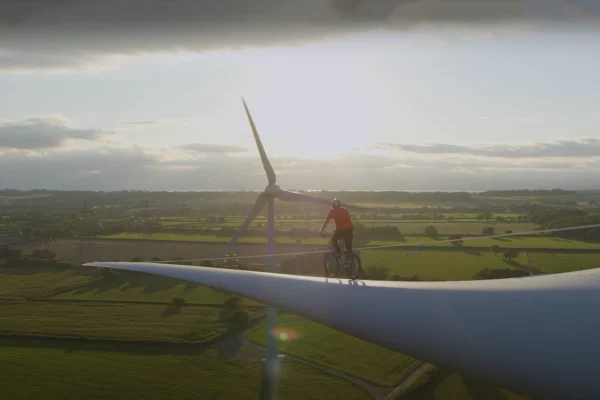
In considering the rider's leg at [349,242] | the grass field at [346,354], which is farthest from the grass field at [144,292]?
the rider's leg at [349,242]

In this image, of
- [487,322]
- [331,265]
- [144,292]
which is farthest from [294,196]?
[144,292]

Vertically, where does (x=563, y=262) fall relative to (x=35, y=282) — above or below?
above

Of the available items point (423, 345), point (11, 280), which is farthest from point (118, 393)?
point (11, 280)

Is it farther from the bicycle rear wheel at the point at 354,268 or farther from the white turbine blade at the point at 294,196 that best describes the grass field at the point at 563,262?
the bicycle rear wheel at the point at 354,268

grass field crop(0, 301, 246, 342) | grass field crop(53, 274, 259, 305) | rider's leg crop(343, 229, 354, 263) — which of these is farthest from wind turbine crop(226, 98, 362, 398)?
grass field crop(53, 274, 259, 305)

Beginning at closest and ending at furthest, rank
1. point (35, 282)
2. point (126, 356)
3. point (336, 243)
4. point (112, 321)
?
point (336, 243) → point (126, 356) → point (112, 321) → point (35, 282)

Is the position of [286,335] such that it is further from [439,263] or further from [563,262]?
[563,262]

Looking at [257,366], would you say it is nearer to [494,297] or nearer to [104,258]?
[494,297]
